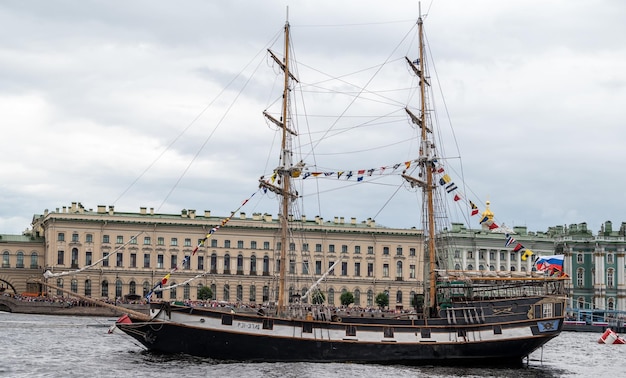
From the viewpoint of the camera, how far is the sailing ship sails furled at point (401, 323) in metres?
51.1

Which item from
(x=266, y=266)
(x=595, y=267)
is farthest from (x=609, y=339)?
(x=266, y=266)

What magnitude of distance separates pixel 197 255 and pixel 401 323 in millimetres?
71042

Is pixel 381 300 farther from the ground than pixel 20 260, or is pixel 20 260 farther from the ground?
pixel 20 260

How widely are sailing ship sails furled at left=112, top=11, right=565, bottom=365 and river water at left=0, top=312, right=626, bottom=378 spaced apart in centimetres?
Answer: 125

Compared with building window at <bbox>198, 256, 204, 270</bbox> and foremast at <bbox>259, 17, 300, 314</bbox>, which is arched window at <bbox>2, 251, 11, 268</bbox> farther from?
foremast at <bbox>259, 17, 300, 314</bbox>

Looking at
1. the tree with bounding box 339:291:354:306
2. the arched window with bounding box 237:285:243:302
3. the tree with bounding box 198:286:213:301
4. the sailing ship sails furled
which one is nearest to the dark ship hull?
the sailing ship sails furled

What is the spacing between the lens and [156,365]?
4775 cm

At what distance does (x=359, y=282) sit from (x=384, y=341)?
2927 inches

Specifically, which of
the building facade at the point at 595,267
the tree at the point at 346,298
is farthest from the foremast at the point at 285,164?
the building facade at the point at 595,267

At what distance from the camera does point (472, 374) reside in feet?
164

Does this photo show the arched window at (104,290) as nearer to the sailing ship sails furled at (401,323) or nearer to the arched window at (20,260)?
the arched window at (20,260)

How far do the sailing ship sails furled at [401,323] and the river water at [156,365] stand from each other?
4.10 ft

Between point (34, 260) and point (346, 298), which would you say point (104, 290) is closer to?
point (34, 260)

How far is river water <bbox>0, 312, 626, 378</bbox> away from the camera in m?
45.3
